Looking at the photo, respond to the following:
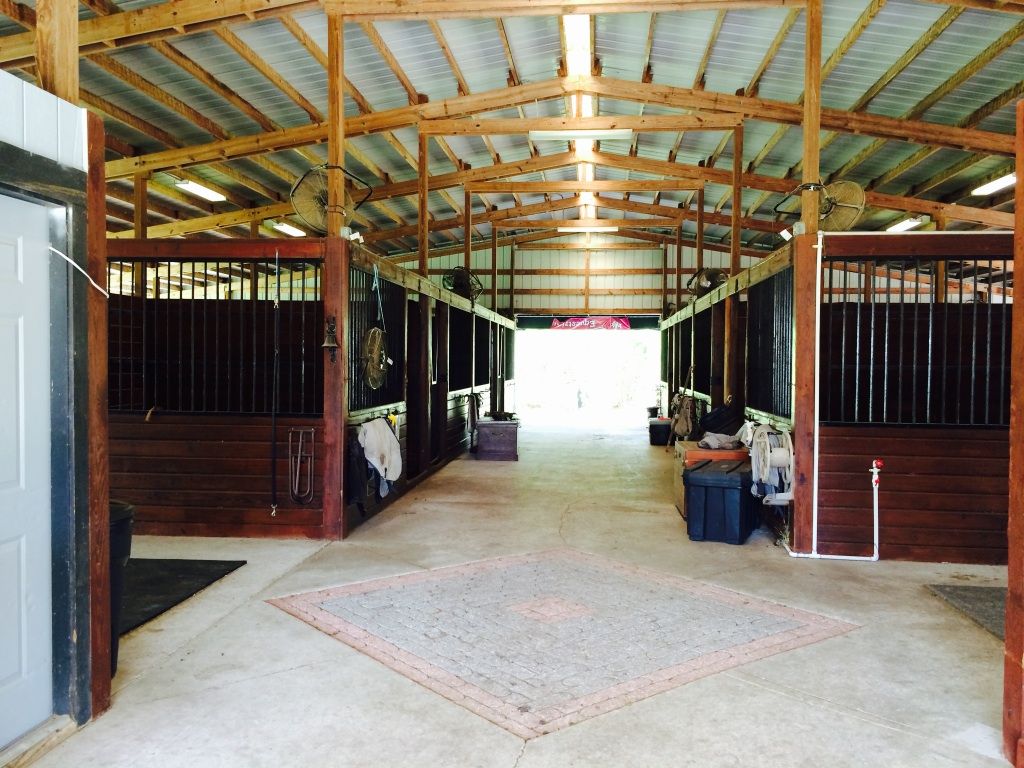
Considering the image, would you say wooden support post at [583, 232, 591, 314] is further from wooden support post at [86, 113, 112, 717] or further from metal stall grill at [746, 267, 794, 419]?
wooden support post at [86, 113, 112, 717]

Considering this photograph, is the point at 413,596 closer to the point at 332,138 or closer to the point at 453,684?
the point at 453,684

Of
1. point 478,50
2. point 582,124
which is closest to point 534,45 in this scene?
point 478,50

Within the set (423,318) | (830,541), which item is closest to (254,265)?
(423,318)

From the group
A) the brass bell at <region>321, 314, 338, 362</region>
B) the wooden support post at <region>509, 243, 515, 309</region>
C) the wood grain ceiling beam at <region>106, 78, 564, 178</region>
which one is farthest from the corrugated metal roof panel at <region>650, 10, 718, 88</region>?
the wooden support post at <region>509, 243, 515, 309</region>

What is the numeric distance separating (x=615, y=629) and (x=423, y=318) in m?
5.10

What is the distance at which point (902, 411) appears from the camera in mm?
5254

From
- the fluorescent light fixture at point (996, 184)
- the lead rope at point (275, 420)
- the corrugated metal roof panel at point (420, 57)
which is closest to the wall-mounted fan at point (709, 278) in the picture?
the fluorescent light fixture at point (996, 184)

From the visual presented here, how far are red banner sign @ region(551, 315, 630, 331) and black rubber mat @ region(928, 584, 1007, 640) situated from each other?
1473 cm

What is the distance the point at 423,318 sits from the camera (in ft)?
26.6

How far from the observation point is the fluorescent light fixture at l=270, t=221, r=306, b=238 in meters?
13.3

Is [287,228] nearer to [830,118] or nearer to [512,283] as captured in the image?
[512,283]

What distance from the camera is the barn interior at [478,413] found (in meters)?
2.54

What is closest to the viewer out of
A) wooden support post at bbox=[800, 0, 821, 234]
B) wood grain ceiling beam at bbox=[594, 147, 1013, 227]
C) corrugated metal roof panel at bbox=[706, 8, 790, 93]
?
wooden support post at bbox=[800, 0, 821, 234]

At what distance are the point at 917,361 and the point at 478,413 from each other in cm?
730
